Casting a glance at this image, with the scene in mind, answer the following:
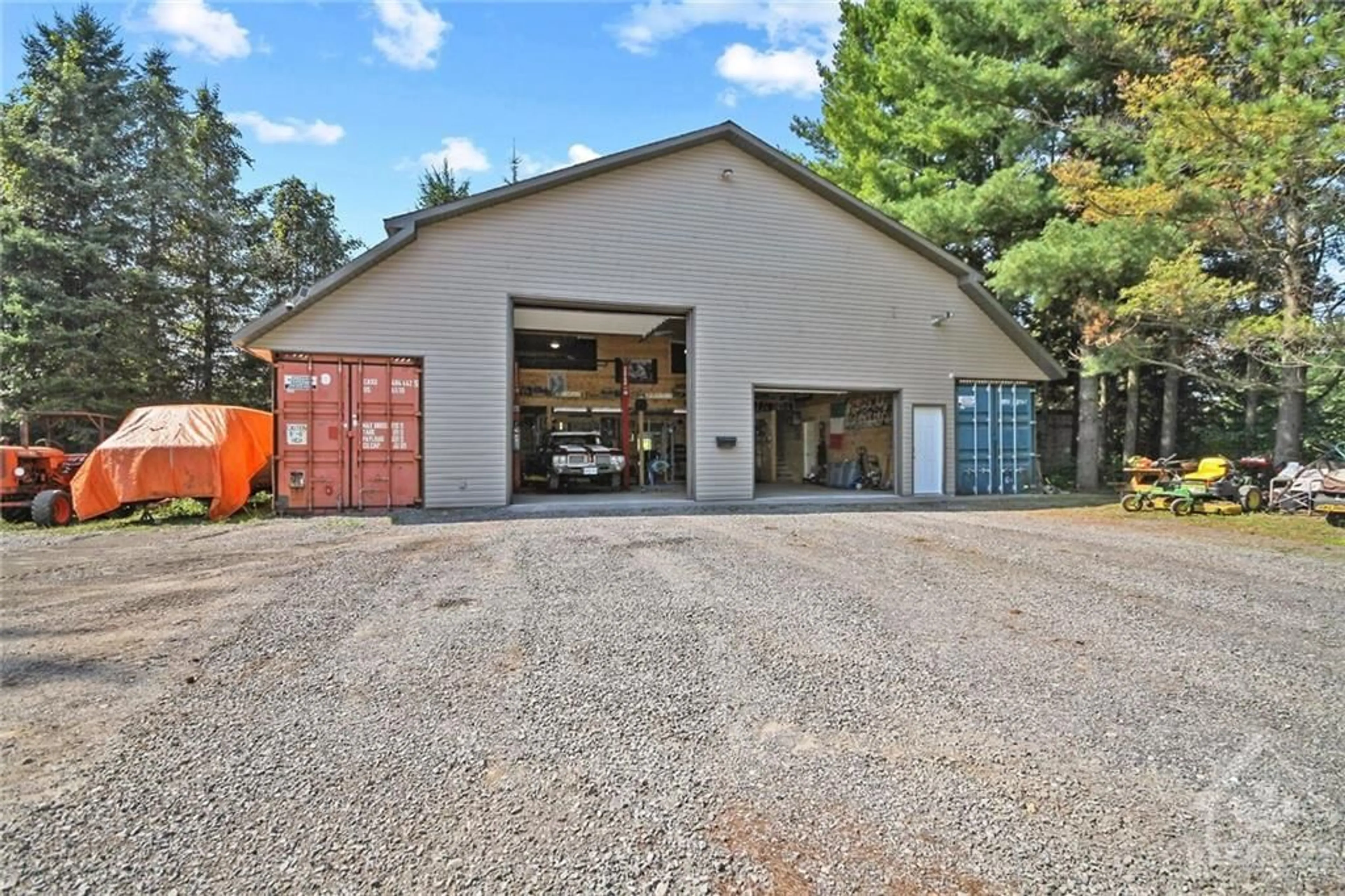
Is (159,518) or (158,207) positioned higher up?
(158,207)

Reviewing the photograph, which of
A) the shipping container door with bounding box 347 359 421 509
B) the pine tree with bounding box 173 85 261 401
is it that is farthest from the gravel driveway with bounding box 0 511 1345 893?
the pine tree with bounding box 173 85 261 401

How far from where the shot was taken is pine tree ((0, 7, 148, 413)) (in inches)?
653

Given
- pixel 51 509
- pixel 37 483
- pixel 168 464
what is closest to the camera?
pixel 51 509

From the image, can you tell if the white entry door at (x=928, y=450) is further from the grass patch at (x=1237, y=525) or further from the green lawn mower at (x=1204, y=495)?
the green lawn mower at (x=1204, y=495)

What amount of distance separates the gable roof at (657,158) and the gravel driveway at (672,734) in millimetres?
6095

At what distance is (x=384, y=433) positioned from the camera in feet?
36.7

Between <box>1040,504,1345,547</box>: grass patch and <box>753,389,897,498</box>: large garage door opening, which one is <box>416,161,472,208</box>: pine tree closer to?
<box>753,389,897,498</box>: large garage door opening

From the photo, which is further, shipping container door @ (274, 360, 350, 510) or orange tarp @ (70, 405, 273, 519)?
shipping container door @ (274, 360, 350, 510)

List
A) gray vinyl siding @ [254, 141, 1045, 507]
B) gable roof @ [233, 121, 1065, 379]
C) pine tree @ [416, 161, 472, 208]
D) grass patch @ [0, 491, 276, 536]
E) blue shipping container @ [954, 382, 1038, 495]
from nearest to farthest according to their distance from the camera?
grass patch @ [0, 491, 276, 536], gable roof @ [233, 121, 1065, 379], gray vinyl siding @ [254, 141, 1045, 507], blue shipping container @ [954, 382, 1038, 495], pine tree @ [416, 161, 472, 208]

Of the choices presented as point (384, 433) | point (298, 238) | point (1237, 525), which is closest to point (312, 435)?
point (384, 433)

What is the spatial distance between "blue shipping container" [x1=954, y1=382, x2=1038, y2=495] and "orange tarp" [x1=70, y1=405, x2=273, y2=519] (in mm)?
13851

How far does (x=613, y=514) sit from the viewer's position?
1072cm

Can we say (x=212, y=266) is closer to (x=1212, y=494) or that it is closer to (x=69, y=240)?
(x=69, y=240)

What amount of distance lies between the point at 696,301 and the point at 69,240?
1722 centimetres
